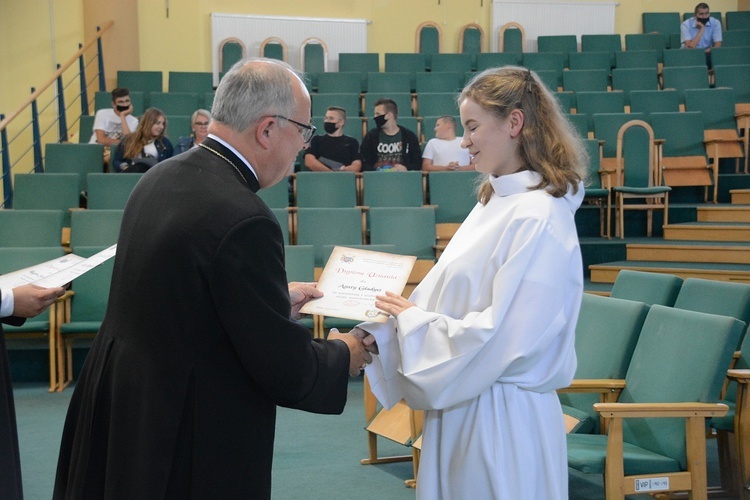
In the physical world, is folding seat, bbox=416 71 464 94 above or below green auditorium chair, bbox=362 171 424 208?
above

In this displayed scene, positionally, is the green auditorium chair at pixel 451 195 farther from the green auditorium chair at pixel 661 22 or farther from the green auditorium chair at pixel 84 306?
the green auditorium chair at pixel 661 22

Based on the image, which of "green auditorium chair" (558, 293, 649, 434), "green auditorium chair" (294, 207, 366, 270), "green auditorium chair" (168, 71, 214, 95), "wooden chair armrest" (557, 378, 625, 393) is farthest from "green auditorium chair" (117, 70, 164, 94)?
"wooden chair armrest" (557, 378, 625, 393)

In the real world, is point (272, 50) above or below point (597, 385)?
above

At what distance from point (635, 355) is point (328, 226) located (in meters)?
3.29

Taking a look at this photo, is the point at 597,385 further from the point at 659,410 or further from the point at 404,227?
the point at 404,227

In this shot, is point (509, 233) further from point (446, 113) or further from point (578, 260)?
point (446, 113)

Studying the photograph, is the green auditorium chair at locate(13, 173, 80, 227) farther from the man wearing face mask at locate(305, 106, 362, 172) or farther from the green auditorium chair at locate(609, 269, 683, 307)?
the green auditorium chair at locate(609, 269, 683, 307)

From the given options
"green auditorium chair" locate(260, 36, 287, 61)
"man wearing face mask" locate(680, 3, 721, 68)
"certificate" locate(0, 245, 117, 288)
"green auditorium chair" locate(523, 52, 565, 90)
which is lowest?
"certificate" locate(0, 245, 117, 288)

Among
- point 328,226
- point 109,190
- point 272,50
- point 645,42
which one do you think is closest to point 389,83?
point 272,50

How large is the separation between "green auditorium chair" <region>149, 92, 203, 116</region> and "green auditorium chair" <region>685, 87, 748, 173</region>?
5.10 meters

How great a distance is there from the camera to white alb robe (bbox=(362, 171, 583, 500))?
174 cm

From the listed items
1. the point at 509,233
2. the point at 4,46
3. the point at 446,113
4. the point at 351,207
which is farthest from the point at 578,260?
the point at 4,46

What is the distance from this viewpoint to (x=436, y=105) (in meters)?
8.74

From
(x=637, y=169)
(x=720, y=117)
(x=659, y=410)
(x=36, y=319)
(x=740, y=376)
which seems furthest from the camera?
(x=720, y=117)
